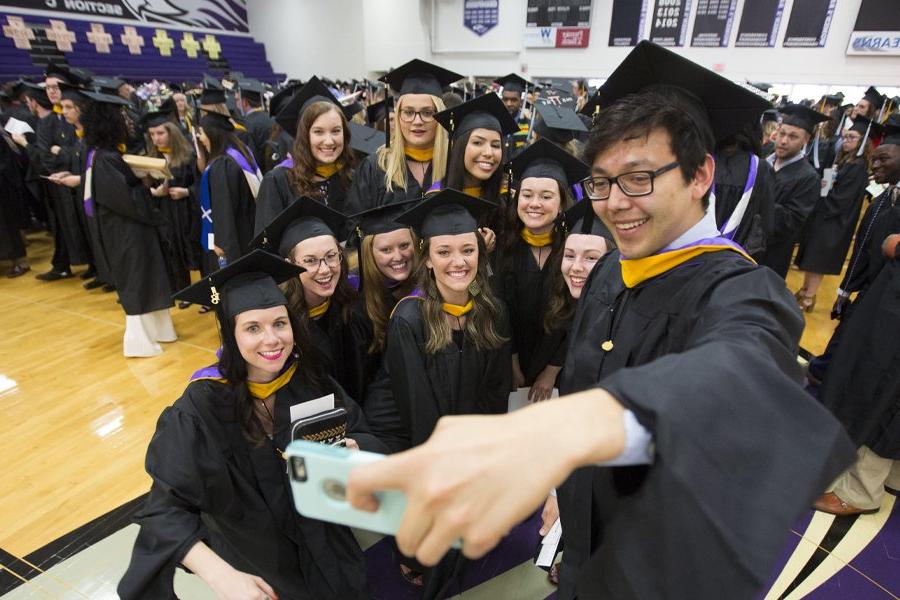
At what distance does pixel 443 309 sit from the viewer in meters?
2.29

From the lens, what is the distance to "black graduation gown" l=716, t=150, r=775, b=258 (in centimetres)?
324

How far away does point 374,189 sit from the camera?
3.30 meters

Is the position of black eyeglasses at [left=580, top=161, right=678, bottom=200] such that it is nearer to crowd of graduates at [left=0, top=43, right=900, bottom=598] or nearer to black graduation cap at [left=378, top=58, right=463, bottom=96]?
crowd of graduates at [left=0, top=43, right=900, bottom=598]

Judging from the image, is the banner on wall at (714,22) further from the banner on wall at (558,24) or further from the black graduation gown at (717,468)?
the black graduation gown at (717,468)

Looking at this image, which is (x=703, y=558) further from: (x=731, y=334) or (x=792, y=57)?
(x=792, y=57)

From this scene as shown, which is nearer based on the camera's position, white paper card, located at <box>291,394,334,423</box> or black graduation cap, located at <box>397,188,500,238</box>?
A: white paper card, located at <box>291,394,334,423</box>

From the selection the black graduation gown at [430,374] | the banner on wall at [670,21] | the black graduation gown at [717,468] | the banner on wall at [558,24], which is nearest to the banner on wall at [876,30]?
the banner on wall at [670,21]

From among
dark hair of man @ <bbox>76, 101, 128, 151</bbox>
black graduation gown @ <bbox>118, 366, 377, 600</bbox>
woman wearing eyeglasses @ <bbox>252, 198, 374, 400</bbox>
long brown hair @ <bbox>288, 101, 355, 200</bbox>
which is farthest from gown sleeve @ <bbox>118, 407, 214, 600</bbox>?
dark hair of man @ <bbox>76, 101, 128, 151</bbox>

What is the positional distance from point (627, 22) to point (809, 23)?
4046mm

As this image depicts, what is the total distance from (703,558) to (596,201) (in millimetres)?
712

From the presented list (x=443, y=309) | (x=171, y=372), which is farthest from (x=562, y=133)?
(x=171, y=372)

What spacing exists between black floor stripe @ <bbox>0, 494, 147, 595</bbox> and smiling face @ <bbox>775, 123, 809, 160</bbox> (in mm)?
5447

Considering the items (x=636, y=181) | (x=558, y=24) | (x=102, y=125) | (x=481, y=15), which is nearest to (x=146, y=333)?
(x=102, y=125)

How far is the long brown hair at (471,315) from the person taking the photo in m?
2.21
